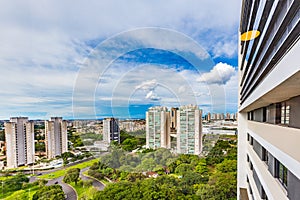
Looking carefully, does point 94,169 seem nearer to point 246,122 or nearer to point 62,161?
point 62,161

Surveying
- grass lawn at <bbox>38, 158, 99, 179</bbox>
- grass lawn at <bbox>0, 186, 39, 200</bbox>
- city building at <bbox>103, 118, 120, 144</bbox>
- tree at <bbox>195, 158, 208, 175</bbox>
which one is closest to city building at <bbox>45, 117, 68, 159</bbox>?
grass lawn at <bbox>38, 158, 99, 179</bbox>

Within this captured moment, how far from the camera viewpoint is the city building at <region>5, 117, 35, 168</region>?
3.62 metres

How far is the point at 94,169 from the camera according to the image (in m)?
4.42

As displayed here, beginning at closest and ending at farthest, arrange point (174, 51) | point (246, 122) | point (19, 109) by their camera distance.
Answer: point (246, 122), point (174, 51), point (19, 109)

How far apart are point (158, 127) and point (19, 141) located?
2.86 m

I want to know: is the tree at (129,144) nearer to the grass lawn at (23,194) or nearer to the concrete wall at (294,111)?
the grass lawn at (23,194)

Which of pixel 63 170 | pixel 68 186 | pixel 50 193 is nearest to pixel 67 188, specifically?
pixel 68 186

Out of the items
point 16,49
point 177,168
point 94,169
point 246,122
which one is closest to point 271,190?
point 246,122

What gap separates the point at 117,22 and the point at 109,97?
120 cm

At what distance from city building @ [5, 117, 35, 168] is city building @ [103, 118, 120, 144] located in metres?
1.72

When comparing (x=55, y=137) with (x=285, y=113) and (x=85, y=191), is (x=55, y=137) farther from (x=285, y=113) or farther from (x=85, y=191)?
(x=285, y=113)

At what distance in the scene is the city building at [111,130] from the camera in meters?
3.22

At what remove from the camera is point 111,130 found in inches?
132

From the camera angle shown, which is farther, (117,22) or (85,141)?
(85,141)
